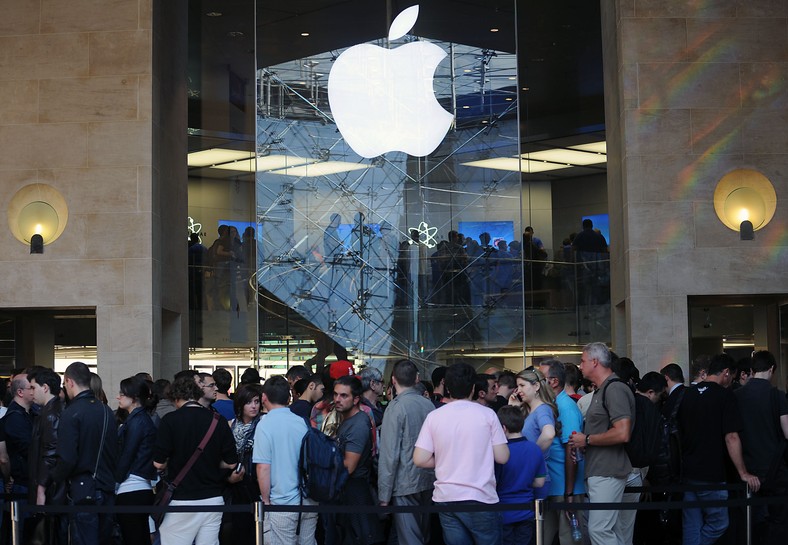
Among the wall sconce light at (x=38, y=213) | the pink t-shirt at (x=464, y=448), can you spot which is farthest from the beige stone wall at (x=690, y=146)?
the wall sconce light at (x=38, y=213)

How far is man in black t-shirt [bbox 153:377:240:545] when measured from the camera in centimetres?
732

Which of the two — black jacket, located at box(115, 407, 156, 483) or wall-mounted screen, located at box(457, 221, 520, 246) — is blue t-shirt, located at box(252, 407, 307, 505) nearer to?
black jacket, located at box(115, 407, 156, 483)

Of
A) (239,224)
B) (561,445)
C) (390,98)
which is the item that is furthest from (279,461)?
(239,224)

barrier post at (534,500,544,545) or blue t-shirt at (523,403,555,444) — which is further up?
blue t-shirt at (523,403,555,444)

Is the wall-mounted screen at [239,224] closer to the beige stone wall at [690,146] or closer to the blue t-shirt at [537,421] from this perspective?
the beige stone wall at [690,146]

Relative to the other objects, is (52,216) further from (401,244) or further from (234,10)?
(234,10)

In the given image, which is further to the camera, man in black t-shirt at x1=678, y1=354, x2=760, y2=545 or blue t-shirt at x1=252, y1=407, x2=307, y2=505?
man in black t-shirt at x1=678, y1=354, x2=760, y2=545

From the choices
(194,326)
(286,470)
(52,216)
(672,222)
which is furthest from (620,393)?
(194,326)

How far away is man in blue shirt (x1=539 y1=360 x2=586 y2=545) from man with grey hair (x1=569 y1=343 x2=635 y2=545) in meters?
0.26

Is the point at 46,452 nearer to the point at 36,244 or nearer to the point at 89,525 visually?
the point at 89,525

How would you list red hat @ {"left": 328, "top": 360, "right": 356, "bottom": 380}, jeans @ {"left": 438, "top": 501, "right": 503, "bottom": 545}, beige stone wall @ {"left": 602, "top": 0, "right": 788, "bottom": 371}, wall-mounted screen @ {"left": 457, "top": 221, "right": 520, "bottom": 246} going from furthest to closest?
wall-mounted screen @ {"left": 457, "top": 221, "right": 520, "bottom": 246}, beige stone wall @ {"left": 602, "top": 0, "right": 788, "bottom": 371}, red hat @ {"left": 328, "top": 360, "right": 356, "bottom": 380}, jeans @ {"left": 438, "top": 501, "right": 503, "bottom": 545}

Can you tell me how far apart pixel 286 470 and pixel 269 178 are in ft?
25.8

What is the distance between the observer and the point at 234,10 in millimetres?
19375

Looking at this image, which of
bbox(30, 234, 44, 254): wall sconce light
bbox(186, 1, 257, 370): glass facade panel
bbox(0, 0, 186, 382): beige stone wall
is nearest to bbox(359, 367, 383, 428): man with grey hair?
bbox(0, 0, 186, 382): beige stone wall
